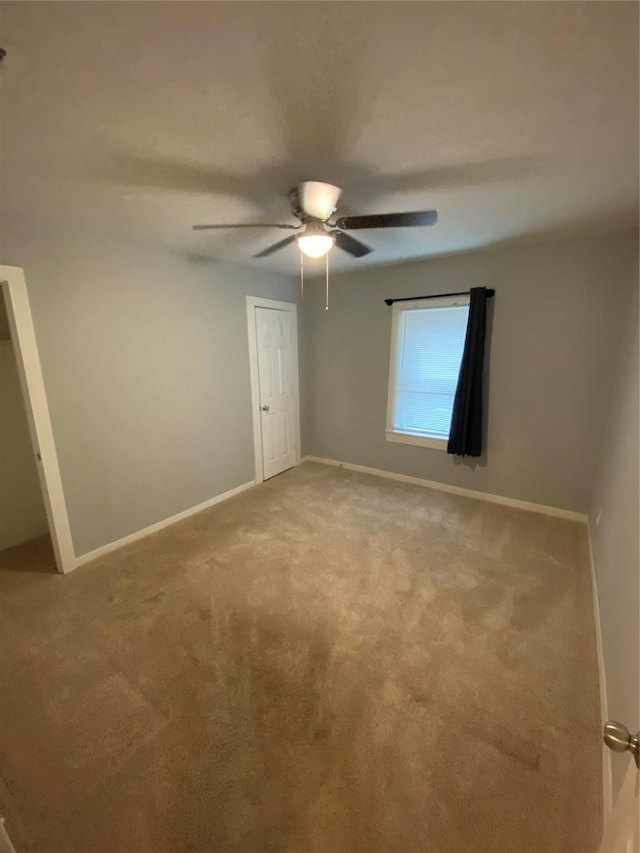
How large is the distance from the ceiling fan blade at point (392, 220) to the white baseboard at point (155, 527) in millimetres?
2859

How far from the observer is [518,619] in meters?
2.13

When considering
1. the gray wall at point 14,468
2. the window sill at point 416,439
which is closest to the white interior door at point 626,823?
the window sill at point 416,439

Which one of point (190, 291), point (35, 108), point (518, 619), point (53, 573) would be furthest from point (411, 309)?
point (53, 573)

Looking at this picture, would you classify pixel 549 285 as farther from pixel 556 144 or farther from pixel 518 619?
pixel 518 619

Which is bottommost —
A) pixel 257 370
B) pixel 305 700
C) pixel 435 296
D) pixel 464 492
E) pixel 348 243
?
pixel 305 700

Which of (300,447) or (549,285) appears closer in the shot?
(549,285)

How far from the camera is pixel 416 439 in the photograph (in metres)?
3.98

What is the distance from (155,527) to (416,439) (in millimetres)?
2802

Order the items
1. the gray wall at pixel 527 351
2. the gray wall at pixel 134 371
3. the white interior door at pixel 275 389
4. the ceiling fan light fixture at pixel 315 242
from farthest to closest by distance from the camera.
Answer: the white interior door at pixel 275 389 < the gray wall at pixel 527 351 < the gray wall at pixel 134 371 < the ceiling fan light fixture at pixel 315 242

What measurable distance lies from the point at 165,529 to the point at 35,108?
113 inches

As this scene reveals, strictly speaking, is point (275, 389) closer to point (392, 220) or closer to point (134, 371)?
point (134, 371)

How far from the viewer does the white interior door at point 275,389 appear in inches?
157

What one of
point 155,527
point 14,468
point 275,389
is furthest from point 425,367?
point 14,468

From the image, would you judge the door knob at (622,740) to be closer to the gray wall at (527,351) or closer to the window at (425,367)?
the gray wall at (527,351)
